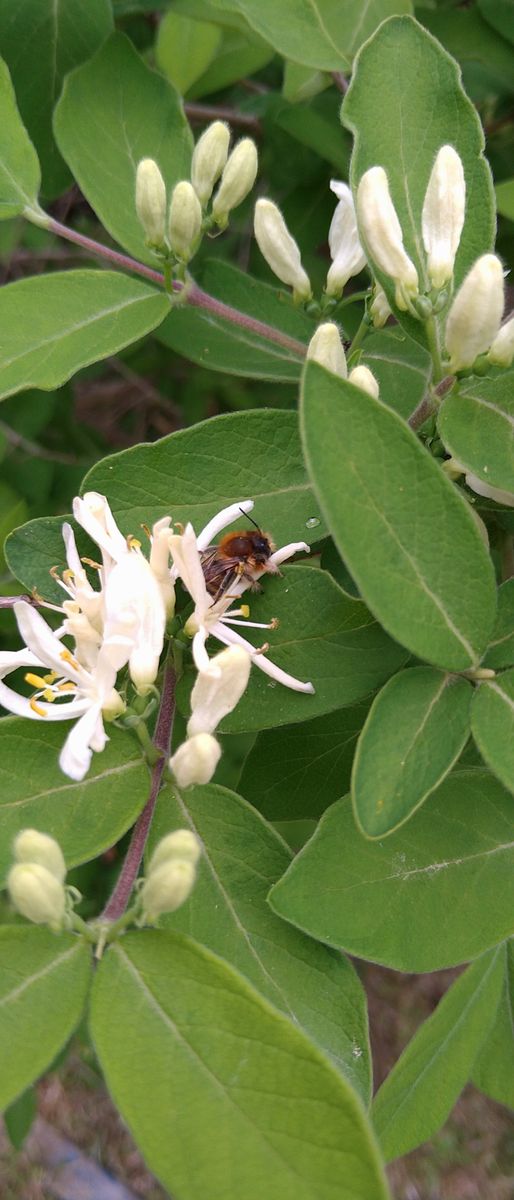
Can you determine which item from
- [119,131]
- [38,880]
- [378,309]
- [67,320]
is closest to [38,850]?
[38,880]

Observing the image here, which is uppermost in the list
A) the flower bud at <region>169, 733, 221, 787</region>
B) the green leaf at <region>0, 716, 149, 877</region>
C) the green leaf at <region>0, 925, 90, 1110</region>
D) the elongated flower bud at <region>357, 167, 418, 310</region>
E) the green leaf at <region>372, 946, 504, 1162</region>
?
the elongated flower bud at <region>357, 167, 418, 310</region>

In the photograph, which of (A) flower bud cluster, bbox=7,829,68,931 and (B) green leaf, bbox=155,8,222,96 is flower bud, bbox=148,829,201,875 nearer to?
(A) flower bud cluster, bbox=7,829,68,931

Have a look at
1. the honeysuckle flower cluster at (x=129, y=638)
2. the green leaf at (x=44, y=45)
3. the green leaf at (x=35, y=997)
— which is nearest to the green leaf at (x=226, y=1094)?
the green leaf at (x=35, y=997)

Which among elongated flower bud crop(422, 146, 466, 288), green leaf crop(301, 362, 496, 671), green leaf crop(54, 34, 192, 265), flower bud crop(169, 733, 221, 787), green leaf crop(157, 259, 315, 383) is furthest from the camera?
green leaf crop(157, 259, 315, 383)

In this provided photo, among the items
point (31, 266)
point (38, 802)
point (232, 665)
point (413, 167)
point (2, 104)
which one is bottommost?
point (31, 266)

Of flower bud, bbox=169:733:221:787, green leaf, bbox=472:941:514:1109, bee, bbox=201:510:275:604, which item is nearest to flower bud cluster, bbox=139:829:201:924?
flower bud, bbox=169:733:221:787

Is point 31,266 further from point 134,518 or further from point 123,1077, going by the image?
point 123,1077

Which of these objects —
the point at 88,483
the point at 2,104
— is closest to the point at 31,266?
the point at 2,104
